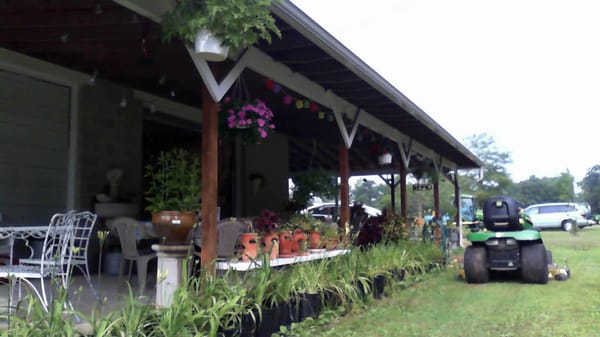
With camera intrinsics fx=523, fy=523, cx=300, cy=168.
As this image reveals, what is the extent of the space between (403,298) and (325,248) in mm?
1220

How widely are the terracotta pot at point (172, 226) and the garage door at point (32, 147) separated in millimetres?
2481

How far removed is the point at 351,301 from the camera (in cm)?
558

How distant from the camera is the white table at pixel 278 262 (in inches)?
174

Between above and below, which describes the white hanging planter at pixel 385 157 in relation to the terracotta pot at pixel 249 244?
above

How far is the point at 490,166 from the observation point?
55062mm

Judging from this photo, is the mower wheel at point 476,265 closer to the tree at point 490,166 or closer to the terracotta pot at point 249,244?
the terracotta pot at point 249,244

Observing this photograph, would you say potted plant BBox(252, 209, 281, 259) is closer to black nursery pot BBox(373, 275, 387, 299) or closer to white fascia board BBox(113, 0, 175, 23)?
black nursery pot BBox(373, 275, 387, 299)

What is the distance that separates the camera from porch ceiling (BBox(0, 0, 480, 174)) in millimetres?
4277

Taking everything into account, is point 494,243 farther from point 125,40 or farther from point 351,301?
point 125,40

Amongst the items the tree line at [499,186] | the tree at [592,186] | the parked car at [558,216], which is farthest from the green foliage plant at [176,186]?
the tree at [592,186]

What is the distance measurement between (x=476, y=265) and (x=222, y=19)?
5539mm

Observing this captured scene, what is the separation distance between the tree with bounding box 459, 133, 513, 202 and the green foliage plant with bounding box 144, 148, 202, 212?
43.7 metres

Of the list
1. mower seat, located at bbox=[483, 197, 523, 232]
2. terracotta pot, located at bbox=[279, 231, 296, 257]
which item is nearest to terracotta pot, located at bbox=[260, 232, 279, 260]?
terracotta pot, located at bbox=[279, 231, 296, 257]

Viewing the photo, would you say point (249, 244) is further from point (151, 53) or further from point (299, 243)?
point (151, 53)
